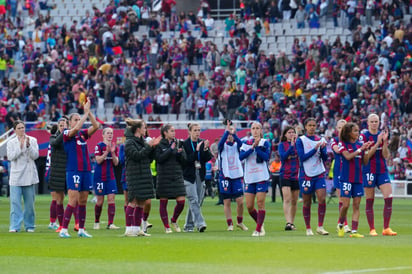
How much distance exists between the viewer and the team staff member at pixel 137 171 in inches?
773

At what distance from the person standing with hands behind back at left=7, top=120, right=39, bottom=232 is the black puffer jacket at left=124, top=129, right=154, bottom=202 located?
3071mm

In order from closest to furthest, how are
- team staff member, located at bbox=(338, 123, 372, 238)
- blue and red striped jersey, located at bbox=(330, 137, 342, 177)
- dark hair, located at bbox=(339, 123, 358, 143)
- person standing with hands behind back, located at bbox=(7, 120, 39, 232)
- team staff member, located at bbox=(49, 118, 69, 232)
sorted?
team staff member, located at bbox=(338, 123, 372, 238) < dark hair, located at bbox=(339, 123, 358, 143) < blue and red striped jersey, located at bbox=(330, 137, 342, 177) < team staff member, located at bbox=(49, 118, 69, 232) < person standing with hands behind back, located at bbox=(7, 120, 39, 232)

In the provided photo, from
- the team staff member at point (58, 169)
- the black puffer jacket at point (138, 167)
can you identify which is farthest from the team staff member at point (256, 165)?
the team staff member at point (58, 169)

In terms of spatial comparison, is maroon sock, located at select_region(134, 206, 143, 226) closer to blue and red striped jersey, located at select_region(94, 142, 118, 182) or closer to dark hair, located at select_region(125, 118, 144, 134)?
dark hair, located at select_region(125, 118, 144, 134)

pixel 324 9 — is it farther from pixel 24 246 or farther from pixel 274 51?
pixel 24 246

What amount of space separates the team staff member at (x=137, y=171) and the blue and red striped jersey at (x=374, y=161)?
371 centimetres

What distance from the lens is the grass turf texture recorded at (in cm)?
1417

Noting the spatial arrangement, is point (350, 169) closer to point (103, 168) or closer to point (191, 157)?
point (191, 157)

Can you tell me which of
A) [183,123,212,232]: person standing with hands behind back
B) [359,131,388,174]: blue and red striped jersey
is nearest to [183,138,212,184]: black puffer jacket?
[183,123,212,232]: person standing with hands behind back

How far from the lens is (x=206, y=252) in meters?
16.4

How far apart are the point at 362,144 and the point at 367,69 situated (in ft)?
82.0

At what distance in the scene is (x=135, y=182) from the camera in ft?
64.7

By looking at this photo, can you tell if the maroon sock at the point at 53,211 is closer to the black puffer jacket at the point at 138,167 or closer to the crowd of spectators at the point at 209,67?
the black puffer jacket at the point at 138,167

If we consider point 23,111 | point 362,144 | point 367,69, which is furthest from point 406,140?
point 362,144
